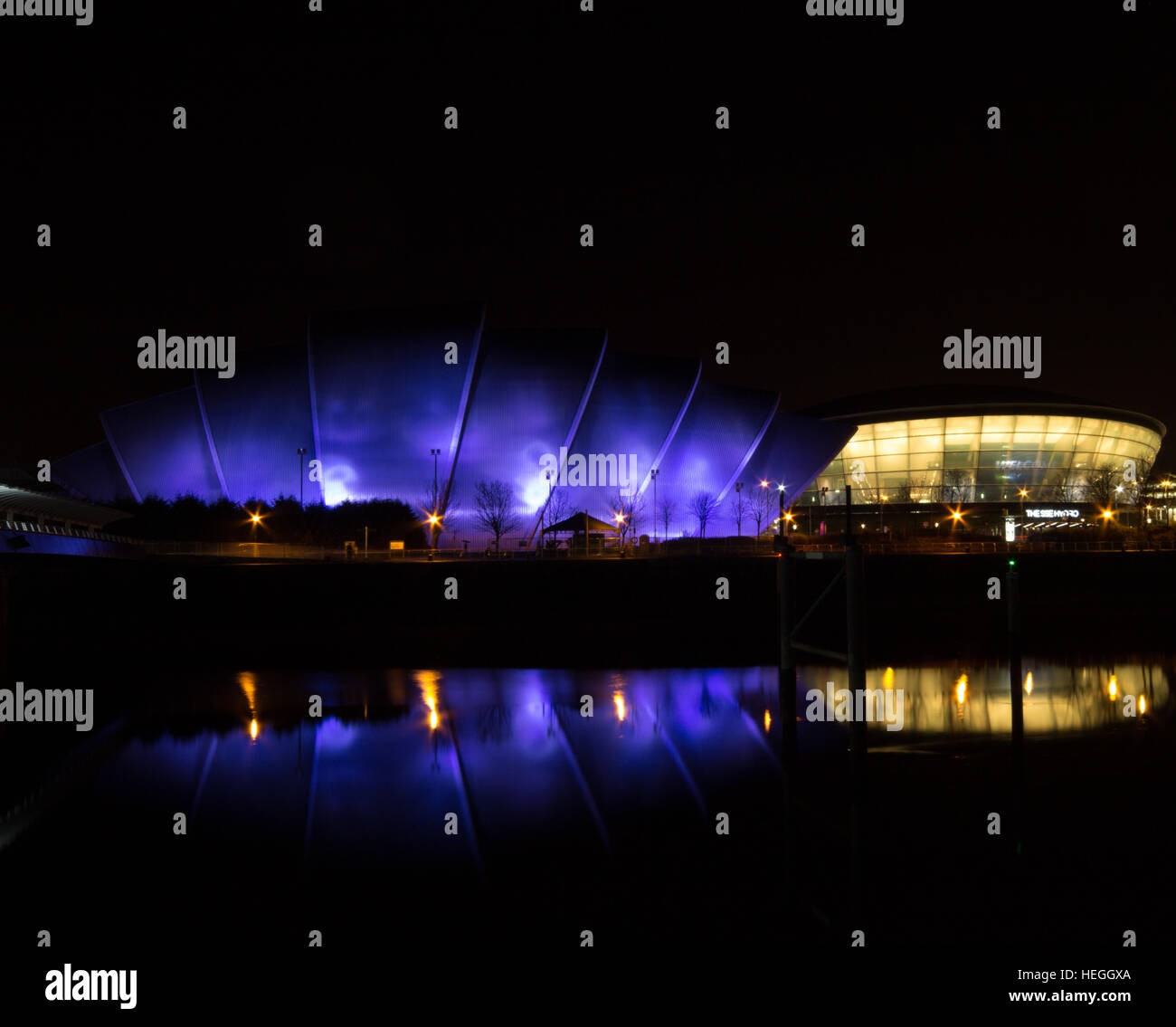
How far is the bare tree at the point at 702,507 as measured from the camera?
175 ft

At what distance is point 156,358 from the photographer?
2767cm

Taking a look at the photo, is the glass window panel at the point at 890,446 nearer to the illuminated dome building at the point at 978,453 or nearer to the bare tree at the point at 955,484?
the illuminated dome building at the point at 978,453

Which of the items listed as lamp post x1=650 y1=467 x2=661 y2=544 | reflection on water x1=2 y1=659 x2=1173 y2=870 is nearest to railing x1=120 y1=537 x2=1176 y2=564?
lamp post x1=650 y1=467 x2=661 y2=544

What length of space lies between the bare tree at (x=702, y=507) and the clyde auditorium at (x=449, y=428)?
0.96 feet

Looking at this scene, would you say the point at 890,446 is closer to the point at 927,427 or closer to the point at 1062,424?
the point at 927,427

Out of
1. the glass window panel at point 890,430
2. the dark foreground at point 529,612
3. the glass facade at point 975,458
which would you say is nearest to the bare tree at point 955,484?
the glass facade at point 975,458

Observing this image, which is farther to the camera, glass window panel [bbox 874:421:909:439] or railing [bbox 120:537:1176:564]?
glass window panel [bbox 874:421:909:439]

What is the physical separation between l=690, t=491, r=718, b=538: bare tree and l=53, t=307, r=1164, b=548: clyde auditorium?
0.29m

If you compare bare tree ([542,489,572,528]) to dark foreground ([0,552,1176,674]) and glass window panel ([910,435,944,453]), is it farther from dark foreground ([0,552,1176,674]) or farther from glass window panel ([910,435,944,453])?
glass window panel ([910,435,944,453])

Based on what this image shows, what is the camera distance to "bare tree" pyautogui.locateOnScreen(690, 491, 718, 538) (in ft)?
175

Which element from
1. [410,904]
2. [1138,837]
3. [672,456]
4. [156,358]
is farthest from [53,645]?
[672,456]
